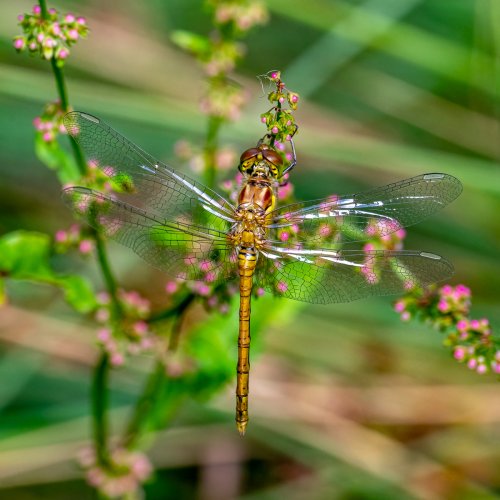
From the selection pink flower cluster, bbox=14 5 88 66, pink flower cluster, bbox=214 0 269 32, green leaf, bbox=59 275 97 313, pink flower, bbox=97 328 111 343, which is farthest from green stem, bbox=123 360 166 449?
pink flower cluster, bbox=214 0 269 32

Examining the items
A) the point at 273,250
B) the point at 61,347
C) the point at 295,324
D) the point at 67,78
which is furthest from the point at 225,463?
the point at 67,78

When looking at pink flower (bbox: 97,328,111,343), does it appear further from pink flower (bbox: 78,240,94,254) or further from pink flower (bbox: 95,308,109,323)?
pink flower (bbox: 78,240,94,254)

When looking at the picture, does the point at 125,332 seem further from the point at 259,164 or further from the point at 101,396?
the point at 259,164

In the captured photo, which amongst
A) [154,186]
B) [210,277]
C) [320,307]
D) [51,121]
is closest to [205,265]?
[210,277]

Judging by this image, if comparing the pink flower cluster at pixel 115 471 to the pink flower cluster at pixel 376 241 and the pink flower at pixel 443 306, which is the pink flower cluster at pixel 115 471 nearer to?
the pink flower cluster at pixel 376 241

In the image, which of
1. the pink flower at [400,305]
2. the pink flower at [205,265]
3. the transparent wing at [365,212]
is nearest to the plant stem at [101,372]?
the pink flower at [205,265]

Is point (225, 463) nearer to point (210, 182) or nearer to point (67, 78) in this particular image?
point (210, 182)
